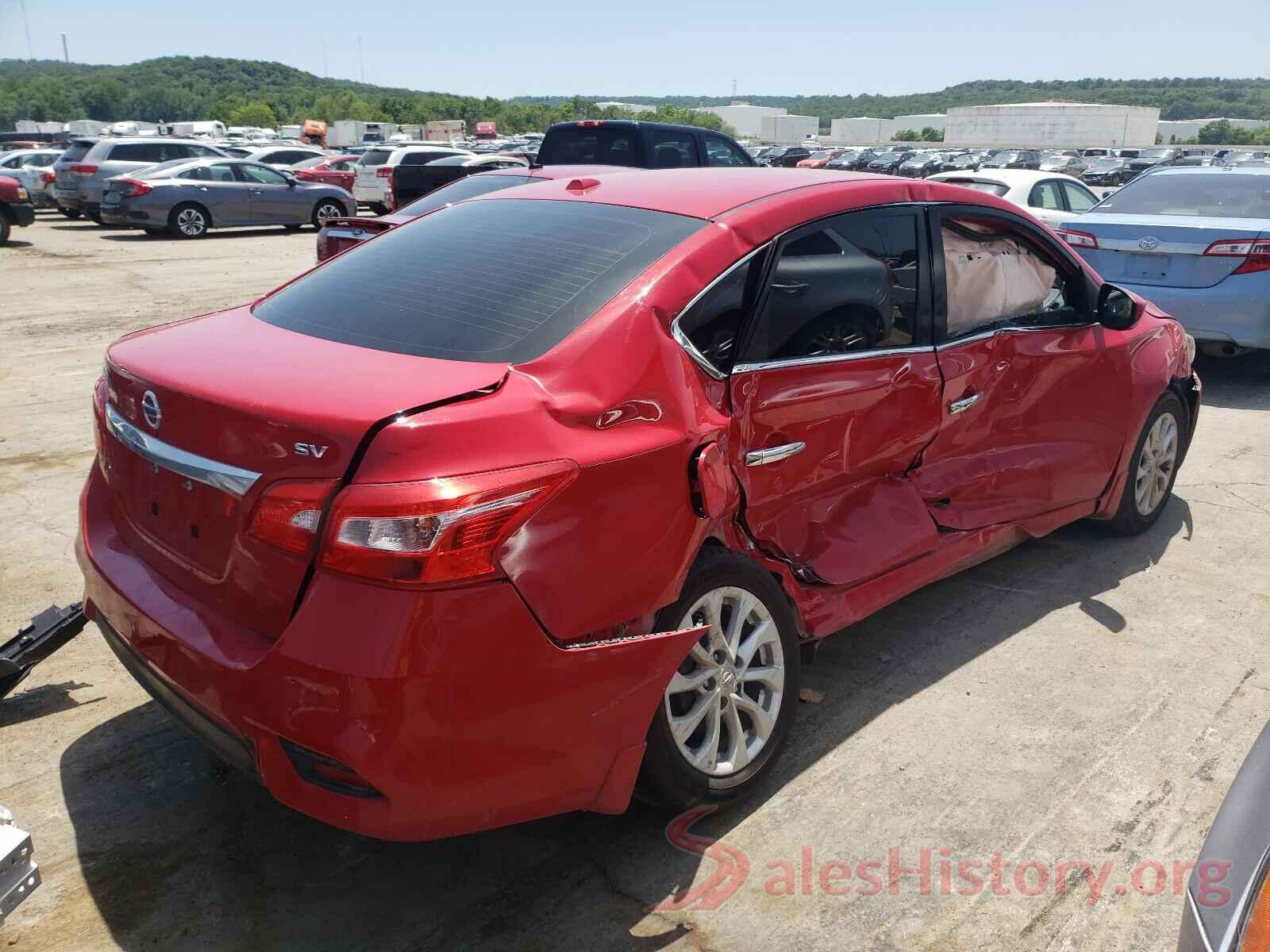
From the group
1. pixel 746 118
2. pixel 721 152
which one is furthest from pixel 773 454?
pixel 746 118

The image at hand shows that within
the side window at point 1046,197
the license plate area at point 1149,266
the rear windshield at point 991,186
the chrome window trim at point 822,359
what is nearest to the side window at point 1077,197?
the side window at point 1046,197

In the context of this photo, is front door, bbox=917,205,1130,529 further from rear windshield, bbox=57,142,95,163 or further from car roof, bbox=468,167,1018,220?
rear windshield, bbox=57,142,95,163

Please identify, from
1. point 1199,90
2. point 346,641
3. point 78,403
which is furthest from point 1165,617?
point 1199,90

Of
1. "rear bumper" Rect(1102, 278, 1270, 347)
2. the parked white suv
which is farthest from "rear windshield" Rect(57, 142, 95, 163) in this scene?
"rear bumper" Rect(1102, 278, 1270, 347)

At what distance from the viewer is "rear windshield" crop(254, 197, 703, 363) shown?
276 cm

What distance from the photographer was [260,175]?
20.1 metres

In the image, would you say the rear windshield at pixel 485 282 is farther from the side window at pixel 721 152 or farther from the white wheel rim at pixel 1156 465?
the side window at pixel 721 152

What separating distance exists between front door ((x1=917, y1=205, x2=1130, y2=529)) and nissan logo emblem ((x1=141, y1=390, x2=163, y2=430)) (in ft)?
8.15

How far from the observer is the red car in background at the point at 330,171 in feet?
73.5

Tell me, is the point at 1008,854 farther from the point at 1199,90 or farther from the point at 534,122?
the point at 1199,90

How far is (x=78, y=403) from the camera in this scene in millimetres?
7316

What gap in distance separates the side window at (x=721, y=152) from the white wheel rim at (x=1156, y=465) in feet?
24.9

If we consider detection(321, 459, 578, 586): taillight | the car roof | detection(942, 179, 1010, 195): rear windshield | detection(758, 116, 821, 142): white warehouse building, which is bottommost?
detection(321, 459, 578, 586): taillight

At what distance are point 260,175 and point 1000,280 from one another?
61.5 ft
